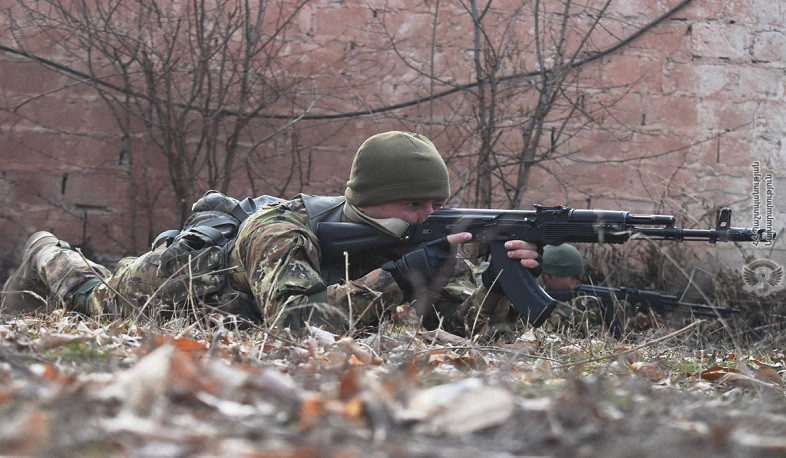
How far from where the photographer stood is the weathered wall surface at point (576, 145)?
6.77 meters

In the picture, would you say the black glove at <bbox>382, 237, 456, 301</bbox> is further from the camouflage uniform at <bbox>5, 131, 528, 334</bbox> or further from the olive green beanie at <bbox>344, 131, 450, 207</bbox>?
the olive green beanie at <bbox>344, 131, 450, 207</bbox>

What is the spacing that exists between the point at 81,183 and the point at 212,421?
18.6 feet

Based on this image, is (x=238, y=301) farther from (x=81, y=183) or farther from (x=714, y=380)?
(x=81, y=183)

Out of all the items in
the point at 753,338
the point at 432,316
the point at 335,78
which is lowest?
the point at 753,338

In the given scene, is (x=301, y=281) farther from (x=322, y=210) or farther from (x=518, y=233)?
(x=518, y=233)

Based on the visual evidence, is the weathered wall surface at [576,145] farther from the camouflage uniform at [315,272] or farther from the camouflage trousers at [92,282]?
the camouflage uniform at [315,272]

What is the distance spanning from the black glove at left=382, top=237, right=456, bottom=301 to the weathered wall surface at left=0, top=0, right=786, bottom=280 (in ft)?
9.02

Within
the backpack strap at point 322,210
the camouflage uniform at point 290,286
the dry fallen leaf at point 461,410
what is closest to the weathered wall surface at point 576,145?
the camouflage uniform at point 290,286

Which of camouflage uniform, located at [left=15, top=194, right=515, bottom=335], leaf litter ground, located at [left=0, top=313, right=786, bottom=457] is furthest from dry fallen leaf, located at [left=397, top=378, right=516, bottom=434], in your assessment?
camouflage uniform, located at [left=15, top=194, right=515, bottom=335]

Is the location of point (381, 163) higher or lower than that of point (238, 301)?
higher

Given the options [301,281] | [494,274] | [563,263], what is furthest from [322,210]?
→ [563,263]

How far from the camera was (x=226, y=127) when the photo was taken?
6773 millimetres

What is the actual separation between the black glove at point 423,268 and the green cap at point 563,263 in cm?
262

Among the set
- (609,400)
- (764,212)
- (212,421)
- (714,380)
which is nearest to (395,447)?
(212,421)
